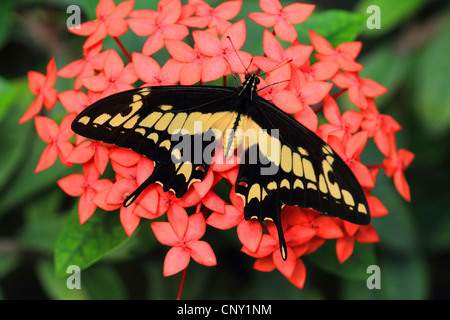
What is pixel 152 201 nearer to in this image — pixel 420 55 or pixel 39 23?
pixel 39 23

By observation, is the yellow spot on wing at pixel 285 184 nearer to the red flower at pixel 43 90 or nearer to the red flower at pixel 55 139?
the red flower at pixel 55 139

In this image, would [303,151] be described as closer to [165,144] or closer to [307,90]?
[307,90]

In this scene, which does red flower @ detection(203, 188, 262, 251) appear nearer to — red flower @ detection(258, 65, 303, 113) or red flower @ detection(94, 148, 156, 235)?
red flower @ detection(94, 148, 156, 235)

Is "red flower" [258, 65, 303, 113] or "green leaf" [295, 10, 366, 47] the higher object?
"green leaf" [295, 10, 366, 47]

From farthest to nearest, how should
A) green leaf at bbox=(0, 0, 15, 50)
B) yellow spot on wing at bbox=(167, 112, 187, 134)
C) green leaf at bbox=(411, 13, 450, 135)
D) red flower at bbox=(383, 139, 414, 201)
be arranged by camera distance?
green leaf at bbox=(411, 13, 450, 135), green leaf at bbox=(0, 0, 15, 50), red flower at bbox=(383, 139, 414, 201), yellow spot on wing at bbox=(167, 112, 187, 134)

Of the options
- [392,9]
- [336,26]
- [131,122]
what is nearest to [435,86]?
[392,9]

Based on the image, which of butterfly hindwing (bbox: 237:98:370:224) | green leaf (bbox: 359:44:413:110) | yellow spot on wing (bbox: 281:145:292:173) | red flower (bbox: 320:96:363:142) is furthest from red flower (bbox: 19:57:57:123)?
green leaf (bbox: 359:44:413:110)
